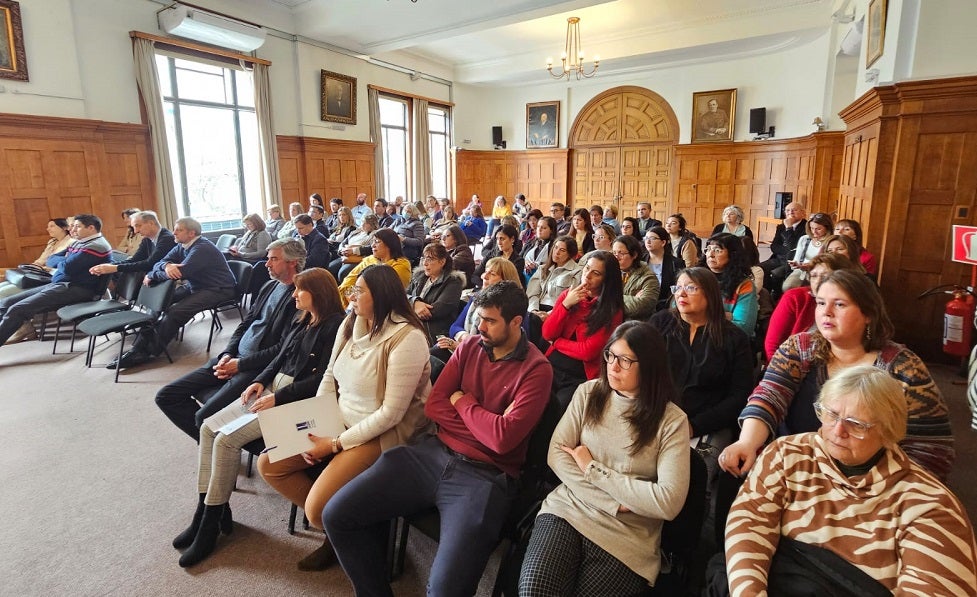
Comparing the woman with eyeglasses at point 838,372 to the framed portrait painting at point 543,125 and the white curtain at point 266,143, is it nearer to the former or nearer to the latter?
the white curtain at point 266,143

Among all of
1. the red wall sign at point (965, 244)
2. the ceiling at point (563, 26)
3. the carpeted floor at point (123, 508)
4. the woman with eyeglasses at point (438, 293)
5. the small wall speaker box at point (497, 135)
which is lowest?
the carpeted floor at point (123, 508)

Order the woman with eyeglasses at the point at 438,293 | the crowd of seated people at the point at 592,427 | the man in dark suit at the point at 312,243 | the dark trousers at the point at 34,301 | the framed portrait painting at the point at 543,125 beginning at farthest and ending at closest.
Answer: the framed portrait painting at the point at 543,125 < the man in dark suit at the point at 312,243 < the dark trousers at the point at 34,301 < the woman with eyeglasses at the point at 438,293 < the crowd of seated people at the point at 592,427

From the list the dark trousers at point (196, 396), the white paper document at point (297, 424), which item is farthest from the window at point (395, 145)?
the white paper document at point (297, 424)

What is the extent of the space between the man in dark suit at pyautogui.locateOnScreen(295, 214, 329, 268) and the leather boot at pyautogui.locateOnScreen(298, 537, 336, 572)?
167 inches

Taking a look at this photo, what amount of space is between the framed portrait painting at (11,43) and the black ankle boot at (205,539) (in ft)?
21.9

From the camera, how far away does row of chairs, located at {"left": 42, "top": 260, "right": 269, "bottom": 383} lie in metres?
4.20

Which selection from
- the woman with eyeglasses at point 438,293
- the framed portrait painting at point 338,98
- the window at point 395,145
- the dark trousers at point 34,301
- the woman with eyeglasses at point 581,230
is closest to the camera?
the woman with eyeglasses at point 438,293

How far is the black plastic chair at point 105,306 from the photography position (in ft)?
15.1

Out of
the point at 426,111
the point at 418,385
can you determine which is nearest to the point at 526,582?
the point at 418,385

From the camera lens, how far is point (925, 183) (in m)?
4.30

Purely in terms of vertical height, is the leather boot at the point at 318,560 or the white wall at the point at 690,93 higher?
the white wall at the point at 690,93

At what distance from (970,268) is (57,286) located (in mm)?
8419

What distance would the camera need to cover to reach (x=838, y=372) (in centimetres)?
160

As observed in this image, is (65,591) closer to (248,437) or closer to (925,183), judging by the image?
(248,437)
